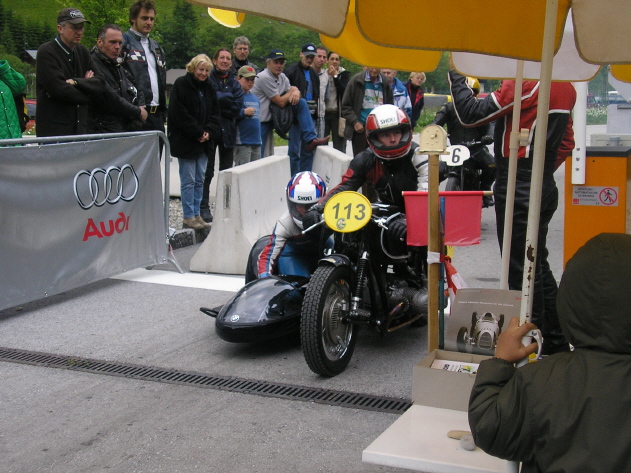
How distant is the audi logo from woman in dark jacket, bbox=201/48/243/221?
2.47m

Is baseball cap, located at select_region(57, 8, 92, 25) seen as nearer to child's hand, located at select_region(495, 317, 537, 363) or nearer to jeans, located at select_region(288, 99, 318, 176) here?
jeans, located at select_region(288, 99, 318, 176)

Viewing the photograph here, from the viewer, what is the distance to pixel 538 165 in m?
2.73

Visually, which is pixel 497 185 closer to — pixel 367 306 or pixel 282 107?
pixel 367 306

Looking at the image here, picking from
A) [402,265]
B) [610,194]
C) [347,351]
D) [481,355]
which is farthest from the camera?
[610,194]

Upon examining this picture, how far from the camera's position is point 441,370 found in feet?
9.37

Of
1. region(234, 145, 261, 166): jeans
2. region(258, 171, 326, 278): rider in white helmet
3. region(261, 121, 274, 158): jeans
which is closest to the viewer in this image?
region(258, 171, 326, 278): rider in white helmet

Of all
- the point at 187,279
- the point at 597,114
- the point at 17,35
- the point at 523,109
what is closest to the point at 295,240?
the point at 523,109

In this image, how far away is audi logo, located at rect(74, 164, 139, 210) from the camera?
661cm

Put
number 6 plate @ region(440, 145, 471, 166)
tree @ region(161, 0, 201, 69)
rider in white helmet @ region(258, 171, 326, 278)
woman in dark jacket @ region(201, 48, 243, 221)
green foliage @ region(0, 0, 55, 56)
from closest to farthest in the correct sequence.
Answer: rider in white helmet @ region(258, 171, 326, 278) → number 6 plate @ region(440, 145, 471, 166) → woman in dark jacket @ region(201, 48, 243, 221) → green foliage @ region(0, 0, 55, 56) → tree @ region(161, 0, 201, 69)

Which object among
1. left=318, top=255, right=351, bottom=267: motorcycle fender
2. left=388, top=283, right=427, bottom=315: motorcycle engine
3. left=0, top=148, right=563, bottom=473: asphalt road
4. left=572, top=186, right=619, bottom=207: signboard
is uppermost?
left=572, top=186, right=619, bottom=207: signboard

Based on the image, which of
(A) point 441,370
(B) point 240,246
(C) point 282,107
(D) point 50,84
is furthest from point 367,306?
(C) point 282,107

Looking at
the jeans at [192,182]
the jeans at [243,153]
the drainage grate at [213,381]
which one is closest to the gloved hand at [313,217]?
Answer: the drainage grate at [213,381]

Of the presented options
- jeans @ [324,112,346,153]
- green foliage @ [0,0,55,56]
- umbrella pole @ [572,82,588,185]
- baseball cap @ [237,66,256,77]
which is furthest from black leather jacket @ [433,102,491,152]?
green foliage @ [0,0,55,56]

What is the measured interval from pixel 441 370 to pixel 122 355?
2.97 m
